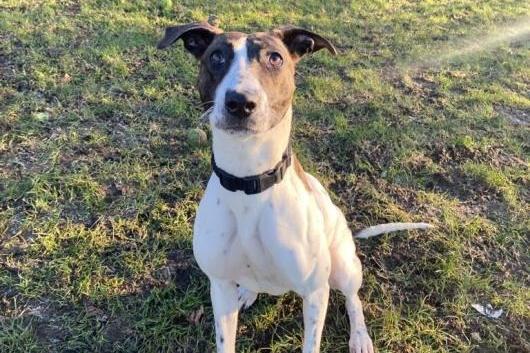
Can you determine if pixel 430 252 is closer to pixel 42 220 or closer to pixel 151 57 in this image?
pixel 42 220

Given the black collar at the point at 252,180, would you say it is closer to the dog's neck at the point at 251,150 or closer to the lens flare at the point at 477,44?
the dog's neck at the point at 251,150

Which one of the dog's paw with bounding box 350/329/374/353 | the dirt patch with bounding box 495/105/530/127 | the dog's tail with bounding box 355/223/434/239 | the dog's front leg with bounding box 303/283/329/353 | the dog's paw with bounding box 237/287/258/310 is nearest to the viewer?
the dog's front leg with bounding box 303/283/329/353

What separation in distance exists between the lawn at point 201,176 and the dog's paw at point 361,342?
3.8 inches

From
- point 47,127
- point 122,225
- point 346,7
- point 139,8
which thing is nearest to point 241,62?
point 122,225

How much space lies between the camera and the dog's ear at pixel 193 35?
10.2ft

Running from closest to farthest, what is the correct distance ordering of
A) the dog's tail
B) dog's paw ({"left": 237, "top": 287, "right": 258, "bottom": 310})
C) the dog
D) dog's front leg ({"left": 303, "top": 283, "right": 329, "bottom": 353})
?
the dog → dog's front leg ({"left": 303, "top": 283, "right": 329, "bottom": 353}) → dog's paw ({"left": 237, "top": 287, "right": 258, "bottom": 310}) → the dog's tail

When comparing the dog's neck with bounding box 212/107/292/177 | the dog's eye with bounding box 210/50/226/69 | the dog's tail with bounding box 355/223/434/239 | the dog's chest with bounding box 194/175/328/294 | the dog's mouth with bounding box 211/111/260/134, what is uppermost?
the dog's eye with bounding box 210/50/226/69

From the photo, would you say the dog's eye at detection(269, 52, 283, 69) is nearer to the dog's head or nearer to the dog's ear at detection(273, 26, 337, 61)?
the dog's head

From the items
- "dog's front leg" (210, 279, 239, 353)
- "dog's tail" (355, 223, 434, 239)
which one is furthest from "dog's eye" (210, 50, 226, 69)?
"dog's tail" (355, 223, 434, 239)

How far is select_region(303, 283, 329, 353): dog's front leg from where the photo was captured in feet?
10.8

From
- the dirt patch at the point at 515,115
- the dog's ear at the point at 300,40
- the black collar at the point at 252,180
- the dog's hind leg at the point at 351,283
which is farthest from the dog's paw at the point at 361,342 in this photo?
the dirt patch at the point at 515,115

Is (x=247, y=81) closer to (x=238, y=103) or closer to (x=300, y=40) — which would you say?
(x=238, y=103)

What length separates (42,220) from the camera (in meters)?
4.43

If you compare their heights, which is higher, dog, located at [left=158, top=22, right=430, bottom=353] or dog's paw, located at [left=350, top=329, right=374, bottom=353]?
dog, located at [left=158, top=22, right=430, bottom=353]
